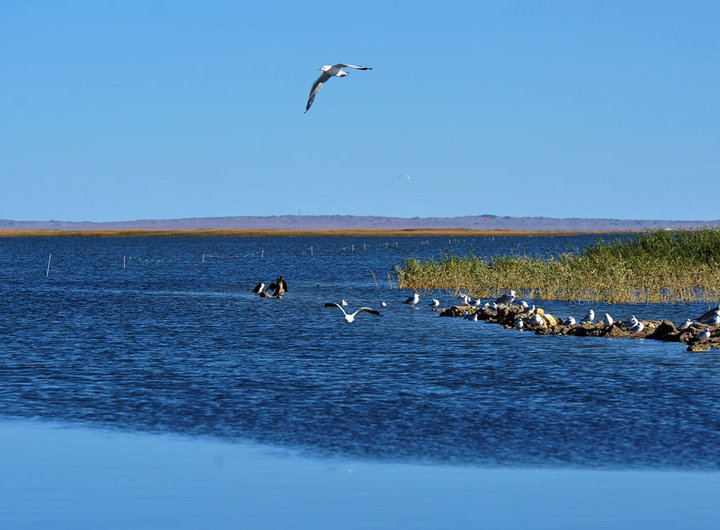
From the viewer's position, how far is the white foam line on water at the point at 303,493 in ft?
37.1

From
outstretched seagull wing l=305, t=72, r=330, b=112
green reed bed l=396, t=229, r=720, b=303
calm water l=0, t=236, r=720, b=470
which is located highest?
outstretched seagull wing l=305, t=72, r=330, b=112

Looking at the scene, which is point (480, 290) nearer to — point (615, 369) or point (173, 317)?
point (173, 317)

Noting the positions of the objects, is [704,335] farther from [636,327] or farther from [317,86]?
[317,86]

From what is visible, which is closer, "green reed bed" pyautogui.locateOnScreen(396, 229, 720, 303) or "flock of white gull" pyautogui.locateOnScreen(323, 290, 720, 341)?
"flock of white gull" pyautogui.locateOnScreen(323, 290, 720, 341)

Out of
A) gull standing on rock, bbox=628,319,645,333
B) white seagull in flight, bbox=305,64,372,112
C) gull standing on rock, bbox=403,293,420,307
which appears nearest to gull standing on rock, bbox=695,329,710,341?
gull standing on rock, bbox=628,319,645,333

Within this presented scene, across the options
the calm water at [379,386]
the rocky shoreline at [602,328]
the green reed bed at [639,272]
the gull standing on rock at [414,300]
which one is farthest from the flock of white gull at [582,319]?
the green reed bed at [639,272]

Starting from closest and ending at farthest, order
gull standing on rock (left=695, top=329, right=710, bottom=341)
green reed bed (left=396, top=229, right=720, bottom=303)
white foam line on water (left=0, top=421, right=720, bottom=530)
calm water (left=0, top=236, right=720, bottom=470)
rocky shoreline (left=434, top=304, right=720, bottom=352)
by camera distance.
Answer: white foam line on water (left=0, top=421, right=720, bottom=530) < calm water (left=0, top=236, right=720, bottom=470) < gull standing on rock (left=695, top=329, right=710, bottom=341) < rocky shoreline (left=434, top=304, right=720, bottom=352) < green reed bed (left=396, top=229, right=720, bottom=303)

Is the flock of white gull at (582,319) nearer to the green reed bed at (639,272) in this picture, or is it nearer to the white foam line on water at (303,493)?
the green reed bed at (639,272)

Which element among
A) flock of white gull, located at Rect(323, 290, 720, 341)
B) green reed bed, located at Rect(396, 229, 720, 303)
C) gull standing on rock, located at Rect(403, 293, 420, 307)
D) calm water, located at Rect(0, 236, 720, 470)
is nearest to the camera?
calm water, located at Rect(0, 236, 720, 470)

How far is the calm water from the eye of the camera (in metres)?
16.2

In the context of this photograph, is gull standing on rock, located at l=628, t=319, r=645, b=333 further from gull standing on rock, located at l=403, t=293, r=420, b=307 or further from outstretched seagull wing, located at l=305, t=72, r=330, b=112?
gull standing on rock, located at l=403, t=293, r=420, b=307

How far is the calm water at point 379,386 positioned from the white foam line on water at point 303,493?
1.04m

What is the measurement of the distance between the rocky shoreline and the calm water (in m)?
0.92

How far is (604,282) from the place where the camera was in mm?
47375
